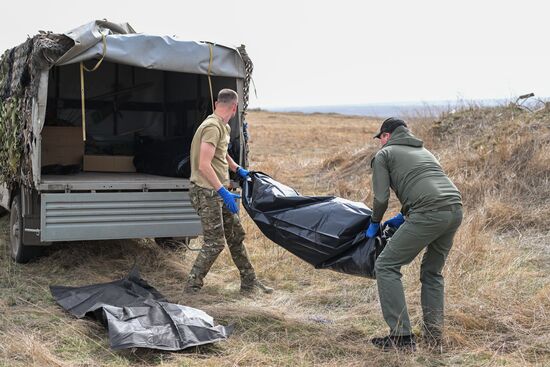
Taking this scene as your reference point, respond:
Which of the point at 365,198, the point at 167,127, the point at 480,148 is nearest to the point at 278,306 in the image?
the point at 167,127

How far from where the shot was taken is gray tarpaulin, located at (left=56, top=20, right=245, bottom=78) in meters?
5.95

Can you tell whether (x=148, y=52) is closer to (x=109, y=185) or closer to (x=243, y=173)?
(x=109, y=185)

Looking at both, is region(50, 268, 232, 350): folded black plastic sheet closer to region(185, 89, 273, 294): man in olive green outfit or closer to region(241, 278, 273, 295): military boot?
region(185, 89, 273, 294): man in olive green outfit

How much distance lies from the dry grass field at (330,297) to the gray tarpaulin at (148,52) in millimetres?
1986

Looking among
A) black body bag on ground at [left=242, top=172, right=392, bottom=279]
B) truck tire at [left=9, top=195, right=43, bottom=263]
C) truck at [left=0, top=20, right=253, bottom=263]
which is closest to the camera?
black body bag on ground at [left=242, top=172, right=392, bottom=279]

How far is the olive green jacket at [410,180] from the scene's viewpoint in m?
4.52

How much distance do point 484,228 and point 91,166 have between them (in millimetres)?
4600

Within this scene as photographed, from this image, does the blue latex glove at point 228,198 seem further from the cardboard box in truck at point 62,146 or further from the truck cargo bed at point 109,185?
the cardboard box in truck at point 62,146

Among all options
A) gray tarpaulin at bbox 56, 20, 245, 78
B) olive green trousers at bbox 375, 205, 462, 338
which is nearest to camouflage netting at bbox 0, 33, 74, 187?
gray tarpaulin at bbox 56, 20, 245, 78

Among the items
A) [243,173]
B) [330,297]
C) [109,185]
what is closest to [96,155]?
[109,185]

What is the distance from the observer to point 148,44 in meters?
6.24

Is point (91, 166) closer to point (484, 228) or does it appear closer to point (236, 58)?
point (236, 58)

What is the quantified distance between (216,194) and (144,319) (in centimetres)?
141

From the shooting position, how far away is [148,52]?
625cm
